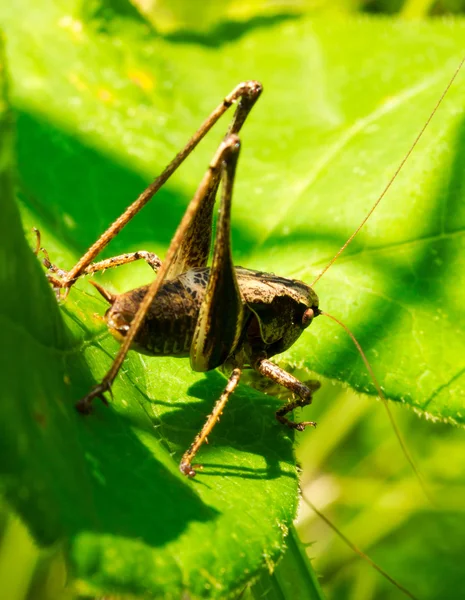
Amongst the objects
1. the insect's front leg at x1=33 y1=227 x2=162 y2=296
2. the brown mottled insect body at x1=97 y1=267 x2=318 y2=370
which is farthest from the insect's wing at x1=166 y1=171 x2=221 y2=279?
the brown mottled insect body at x1=97 y1=267 x2=318 y2=370

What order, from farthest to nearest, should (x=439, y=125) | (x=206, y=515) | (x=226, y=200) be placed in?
(x=439, y=125)
(x=226, y=200)
(x=206, y=515)

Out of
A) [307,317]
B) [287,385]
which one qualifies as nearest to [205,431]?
[287,385]

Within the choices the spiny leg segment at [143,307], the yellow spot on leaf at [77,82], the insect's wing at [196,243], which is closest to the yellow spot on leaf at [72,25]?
the yellow spot on leaf at [77,82]

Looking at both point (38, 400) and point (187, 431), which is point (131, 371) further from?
point (38, 400)

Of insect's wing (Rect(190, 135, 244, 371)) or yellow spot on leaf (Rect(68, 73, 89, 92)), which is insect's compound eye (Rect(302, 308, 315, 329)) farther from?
yellow spot on leaf (Rect(68, 73, 89, 92))

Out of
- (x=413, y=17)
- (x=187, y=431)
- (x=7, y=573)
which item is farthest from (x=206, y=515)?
(x=413, y=17)

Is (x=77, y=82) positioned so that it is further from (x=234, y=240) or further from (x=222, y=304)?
(x=222, y=304)
